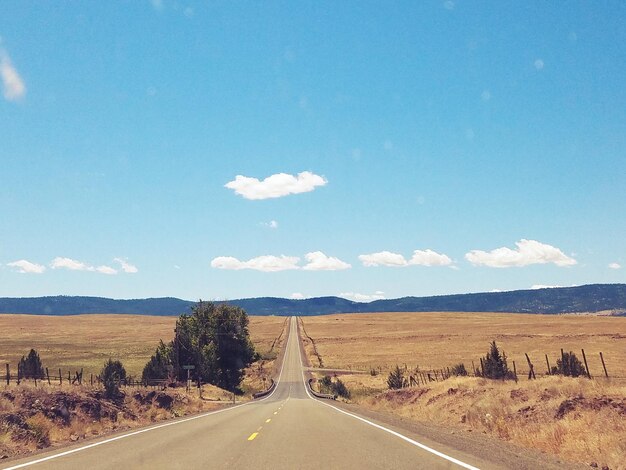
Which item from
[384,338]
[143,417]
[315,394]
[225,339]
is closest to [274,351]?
[384,338]

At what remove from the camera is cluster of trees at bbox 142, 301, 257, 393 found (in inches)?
3135

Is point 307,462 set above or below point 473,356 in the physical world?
above

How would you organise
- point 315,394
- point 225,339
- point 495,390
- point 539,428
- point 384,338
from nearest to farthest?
point 539,428 → point 495,390 → point 315,394 → point 225,339 → point 384,338

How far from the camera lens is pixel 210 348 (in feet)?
268

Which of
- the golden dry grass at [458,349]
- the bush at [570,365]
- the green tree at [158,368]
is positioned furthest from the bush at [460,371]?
the green tree at [158,368]

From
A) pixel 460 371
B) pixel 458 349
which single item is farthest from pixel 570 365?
pixel 458 349

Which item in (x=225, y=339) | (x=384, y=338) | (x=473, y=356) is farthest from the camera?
(x=384, y=338)

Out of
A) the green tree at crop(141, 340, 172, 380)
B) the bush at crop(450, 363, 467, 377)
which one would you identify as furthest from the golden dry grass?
the green tree at crop(141, 340, 172, 380)

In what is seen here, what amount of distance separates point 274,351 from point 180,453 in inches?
5085

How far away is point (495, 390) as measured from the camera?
76.3 ft

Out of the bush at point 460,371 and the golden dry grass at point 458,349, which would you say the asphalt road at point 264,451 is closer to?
the bush at point 460,371

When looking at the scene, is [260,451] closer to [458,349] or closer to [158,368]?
[158,368]

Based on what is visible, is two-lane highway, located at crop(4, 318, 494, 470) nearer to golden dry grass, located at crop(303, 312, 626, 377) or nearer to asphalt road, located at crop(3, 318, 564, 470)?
asphalt road, located at crop(3, 318, 564, 470)

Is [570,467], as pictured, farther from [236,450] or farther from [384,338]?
[384,338]
